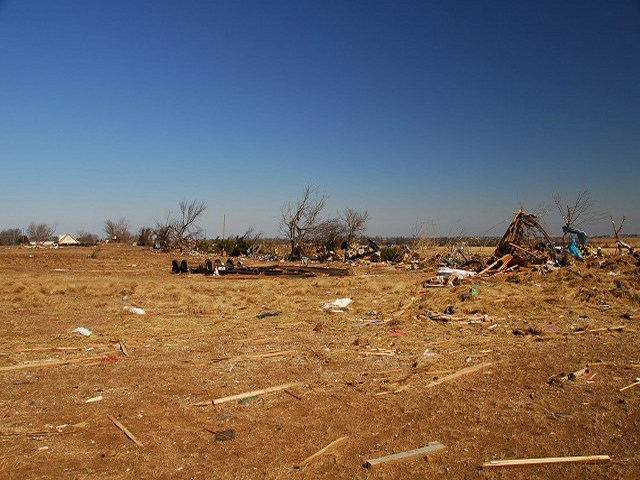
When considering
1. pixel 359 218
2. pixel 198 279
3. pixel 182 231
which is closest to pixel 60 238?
pixel 182 231

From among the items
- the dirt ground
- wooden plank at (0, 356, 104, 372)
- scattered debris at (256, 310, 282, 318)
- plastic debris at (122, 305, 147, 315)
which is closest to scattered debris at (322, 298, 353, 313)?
the dirt ground

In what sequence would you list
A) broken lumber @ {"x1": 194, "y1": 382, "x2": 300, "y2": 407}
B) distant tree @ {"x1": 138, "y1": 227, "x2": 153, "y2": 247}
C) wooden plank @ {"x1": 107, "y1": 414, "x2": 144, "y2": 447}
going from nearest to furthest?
wooden plank @ {"x1": 107, "y1": 414, "x2": 144, "y2": 447} < broken lumber @ {"x1": 194, "y1": 382, "x2": 300, "y2": 407} < distant tree @ {"x1": 138, "y1": 227, "x2": 153, "y2": 247}

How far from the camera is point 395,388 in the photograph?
5.10 meters

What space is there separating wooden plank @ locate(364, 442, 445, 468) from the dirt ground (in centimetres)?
4

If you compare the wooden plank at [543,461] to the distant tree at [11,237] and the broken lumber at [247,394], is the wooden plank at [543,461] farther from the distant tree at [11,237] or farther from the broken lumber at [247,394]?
the distant tree at [11,237]

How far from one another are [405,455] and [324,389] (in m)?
1.77

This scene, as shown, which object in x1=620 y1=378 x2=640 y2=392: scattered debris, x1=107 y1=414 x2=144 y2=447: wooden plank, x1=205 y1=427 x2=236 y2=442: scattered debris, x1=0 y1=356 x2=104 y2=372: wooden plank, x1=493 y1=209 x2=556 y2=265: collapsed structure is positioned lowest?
x1=205 y1=427 x2=236 y2=442: scattered debris

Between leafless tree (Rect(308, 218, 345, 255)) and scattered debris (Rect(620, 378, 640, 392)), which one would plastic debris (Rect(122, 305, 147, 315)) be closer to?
scattered debris (Rect(620, 378, 640, 392))

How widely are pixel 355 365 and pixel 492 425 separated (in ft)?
7.55

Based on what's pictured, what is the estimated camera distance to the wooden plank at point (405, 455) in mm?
3395

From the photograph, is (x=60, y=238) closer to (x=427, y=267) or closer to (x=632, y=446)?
(x=427, y=267)

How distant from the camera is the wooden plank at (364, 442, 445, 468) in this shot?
3.39 m

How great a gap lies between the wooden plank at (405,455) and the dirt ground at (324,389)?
45 mm

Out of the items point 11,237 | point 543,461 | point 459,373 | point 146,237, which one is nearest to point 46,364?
point 459,373
